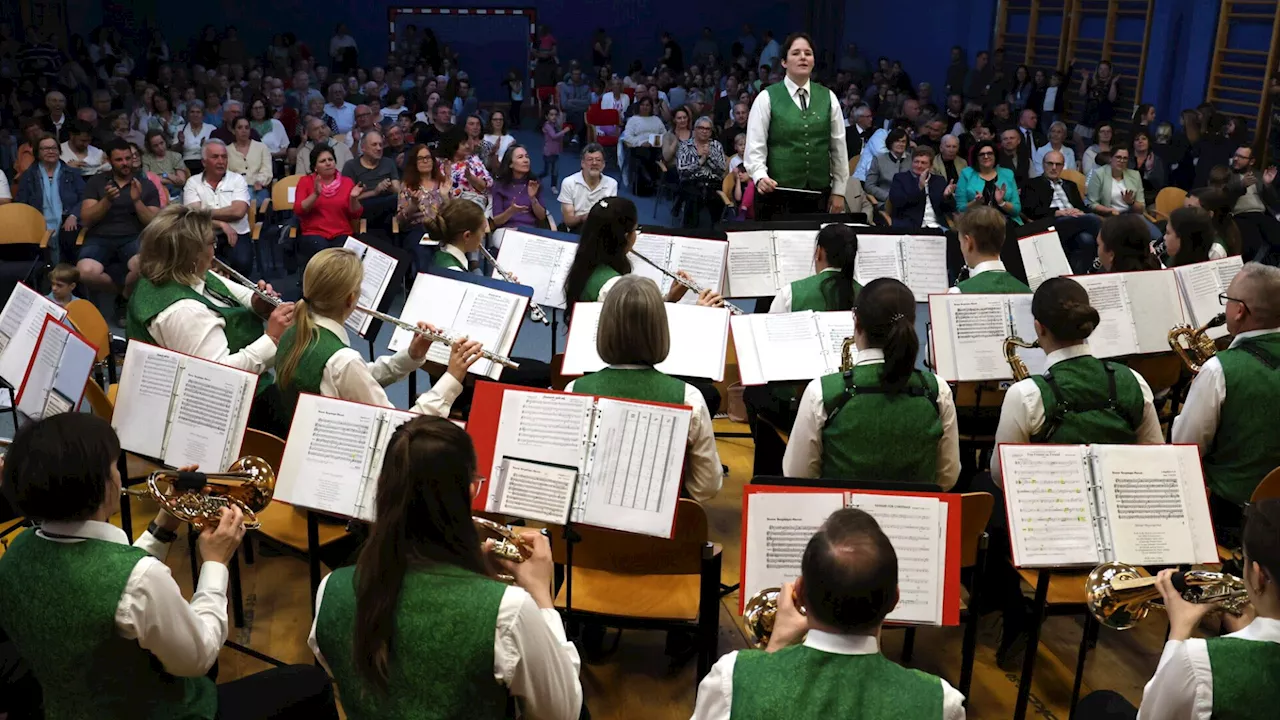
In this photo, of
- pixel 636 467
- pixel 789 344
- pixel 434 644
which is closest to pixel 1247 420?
pixel 789 344

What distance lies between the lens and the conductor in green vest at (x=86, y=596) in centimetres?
206

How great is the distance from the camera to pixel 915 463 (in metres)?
3.20

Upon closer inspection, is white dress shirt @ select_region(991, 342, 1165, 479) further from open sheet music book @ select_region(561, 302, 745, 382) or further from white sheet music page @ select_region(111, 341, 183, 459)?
white sheet music page @ select_region(111, 341, 183, 459)

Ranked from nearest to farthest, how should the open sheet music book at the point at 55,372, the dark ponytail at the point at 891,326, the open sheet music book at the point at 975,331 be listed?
the dark ponytail at the point at 891,326 < the open sheet music book at the point at 55,372 < the open sheet music book at the point at 975,331

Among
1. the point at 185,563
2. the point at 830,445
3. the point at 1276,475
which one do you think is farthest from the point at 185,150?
the point at 1276,475

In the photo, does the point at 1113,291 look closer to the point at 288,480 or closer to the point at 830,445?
the point at 830,445

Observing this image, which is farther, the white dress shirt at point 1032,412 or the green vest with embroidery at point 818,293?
the green vest with embroidery at point 818,293

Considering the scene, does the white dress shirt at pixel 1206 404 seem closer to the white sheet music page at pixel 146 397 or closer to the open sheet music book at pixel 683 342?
the open sheet music book at pixel 683 342

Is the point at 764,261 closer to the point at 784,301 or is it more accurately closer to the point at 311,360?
the point at 784,301

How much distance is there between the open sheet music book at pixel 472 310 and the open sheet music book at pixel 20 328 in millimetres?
1260

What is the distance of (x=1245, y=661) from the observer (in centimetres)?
207

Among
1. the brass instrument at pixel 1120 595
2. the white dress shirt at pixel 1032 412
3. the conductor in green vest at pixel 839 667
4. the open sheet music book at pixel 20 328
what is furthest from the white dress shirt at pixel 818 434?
the open sheet music book at pixel 20 328

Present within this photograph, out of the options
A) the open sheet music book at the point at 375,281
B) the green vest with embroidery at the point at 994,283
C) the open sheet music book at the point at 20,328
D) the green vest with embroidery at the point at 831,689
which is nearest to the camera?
the green vest with embroidery at the point at 831,689

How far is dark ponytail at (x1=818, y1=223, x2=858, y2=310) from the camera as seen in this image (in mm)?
4520
